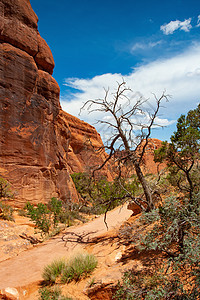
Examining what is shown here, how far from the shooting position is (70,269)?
18.2 ft

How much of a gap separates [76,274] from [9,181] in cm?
1224

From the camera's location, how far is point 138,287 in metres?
4.05

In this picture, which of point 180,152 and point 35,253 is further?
point 180,152

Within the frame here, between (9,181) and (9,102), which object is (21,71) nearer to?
(9,102)

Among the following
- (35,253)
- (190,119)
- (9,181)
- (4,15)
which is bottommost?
(35,253)

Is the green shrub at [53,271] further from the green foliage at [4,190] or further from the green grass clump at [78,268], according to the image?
the green foliage at [4,190]

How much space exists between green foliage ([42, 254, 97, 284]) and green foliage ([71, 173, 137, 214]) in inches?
78.0

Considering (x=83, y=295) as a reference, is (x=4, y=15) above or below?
above

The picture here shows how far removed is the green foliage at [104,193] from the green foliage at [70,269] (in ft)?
6.50

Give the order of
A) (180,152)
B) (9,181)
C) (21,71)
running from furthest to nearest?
(21,71), (9,181), (180,152)

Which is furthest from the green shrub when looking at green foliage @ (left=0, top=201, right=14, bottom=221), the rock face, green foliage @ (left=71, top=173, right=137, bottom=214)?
the rock face

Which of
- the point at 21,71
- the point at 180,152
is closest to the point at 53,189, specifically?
the point at 21,71

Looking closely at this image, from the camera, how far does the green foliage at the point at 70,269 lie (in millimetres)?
5445

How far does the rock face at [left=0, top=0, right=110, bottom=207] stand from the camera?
1628 centimetres
